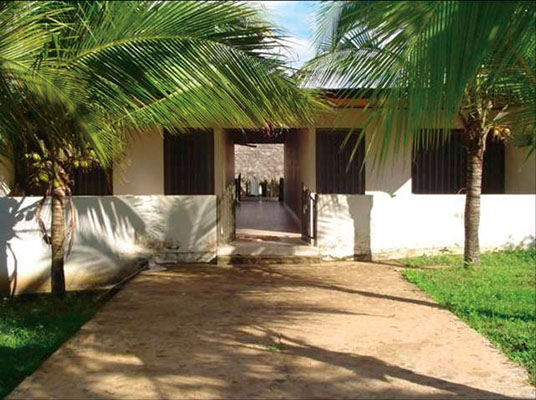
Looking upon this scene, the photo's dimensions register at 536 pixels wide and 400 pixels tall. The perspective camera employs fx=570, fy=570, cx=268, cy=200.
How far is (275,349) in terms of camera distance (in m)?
5.06

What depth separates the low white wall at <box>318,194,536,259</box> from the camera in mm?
9820

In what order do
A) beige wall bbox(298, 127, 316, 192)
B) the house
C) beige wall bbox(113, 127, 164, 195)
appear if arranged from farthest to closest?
beige wall bbox(298, 127, 316, 192) → beige wall bbox(113, 127, 164, 195) → the house

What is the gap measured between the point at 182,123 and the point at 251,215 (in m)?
12.0

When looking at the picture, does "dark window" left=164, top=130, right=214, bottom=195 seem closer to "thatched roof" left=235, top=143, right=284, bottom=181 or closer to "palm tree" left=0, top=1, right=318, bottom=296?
"palm tree" left=0, top=1, right=318, bottom=296

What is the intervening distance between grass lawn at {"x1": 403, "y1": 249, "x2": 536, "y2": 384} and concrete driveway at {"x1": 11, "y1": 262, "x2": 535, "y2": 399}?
21cm

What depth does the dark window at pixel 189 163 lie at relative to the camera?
11570mm

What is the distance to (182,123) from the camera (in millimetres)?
5367

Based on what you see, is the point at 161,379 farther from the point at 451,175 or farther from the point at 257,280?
the point at 451,175

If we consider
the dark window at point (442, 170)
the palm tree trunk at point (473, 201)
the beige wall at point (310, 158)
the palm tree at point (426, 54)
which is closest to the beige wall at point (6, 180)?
the beige wall at point (310, 158)

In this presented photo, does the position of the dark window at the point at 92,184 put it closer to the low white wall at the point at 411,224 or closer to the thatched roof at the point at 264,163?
the low white wall at the point at 411,224

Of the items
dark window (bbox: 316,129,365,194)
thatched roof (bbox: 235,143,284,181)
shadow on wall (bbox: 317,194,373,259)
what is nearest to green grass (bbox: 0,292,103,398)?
shadow on wall (bbox: 317,194,373,259)

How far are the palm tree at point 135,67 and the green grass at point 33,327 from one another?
2.03 metres

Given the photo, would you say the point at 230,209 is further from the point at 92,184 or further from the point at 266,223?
the point at 266,223

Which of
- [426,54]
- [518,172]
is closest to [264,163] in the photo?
[518,172]
